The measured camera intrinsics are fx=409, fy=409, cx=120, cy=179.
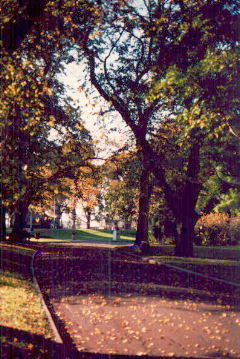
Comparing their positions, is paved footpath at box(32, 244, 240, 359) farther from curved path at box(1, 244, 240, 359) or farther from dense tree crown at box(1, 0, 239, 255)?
dense tree crown at box(1, 0, 239, 255)

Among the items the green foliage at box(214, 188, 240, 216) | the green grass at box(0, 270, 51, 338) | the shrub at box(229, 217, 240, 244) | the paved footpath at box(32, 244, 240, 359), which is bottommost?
the paved footpath at box(32, 244, 240, 359)

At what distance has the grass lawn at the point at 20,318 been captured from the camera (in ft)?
20.1

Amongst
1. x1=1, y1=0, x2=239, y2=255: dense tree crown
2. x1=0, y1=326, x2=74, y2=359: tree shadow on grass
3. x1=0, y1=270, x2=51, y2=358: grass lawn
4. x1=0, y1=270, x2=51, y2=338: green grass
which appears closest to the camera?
x1=0, y1=326, x2=74, y2=359: tree shadow on grass

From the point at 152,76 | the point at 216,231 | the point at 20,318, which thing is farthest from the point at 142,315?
the point at 216,231

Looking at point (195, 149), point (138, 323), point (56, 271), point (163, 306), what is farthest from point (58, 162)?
point (195, 149)

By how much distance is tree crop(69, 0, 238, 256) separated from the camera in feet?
41.6

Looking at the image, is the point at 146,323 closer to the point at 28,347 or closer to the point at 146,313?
the point at 146,313

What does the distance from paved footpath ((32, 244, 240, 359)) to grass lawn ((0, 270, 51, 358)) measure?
0.49m

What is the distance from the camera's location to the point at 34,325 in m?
7.48

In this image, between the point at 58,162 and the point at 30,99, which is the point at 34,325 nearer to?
the point at 30,99

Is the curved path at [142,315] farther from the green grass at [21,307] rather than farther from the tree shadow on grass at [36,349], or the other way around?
the green grass at [21,307]

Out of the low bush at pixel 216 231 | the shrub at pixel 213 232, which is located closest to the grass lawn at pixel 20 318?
the low bush at pixel 216 231

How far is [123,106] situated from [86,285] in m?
12.5

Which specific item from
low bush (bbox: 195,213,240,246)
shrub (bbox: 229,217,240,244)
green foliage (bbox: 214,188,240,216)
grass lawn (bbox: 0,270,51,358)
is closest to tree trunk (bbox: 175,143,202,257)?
grass lawn (bbox: 0,270,51,358)
